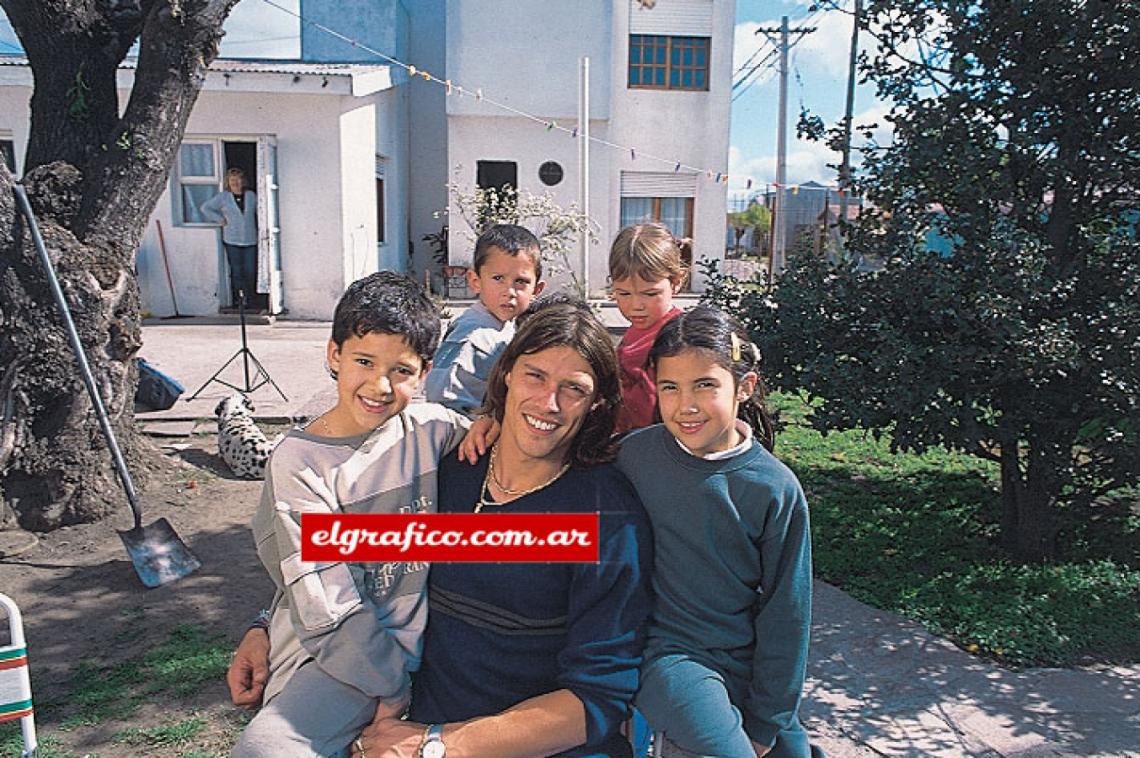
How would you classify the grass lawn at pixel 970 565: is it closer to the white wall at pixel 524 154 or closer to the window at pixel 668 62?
the white wall at pixel 524 154

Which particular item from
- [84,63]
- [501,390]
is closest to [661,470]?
[501,390]

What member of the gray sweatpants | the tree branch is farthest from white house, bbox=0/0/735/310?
the gray sweatpants

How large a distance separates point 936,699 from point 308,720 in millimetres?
2344

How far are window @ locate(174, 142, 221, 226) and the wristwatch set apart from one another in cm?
1180

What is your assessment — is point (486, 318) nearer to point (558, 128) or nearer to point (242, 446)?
point (242, 446)

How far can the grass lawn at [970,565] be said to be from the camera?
3.56 metres

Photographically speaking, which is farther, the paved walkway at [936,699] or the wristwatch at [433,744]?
the paved walkway at [936,699]

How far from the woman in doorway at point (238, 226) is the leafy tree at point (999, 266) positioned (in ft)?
30.9

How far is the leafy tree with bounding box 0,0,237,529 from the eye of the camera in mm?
4461

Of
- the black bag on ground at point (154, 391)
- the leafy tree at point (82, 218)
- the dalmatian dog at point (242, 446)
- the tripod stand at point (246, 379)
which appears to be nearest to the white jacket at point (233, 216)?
the tripod stand at point (246, 379)

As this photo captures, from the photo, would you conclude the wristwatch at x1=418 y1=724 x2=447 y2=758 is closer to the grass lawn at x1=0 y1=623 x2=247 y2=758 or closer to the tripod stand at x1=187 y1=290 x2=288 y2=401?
the grass lawn at x1=0 y1=623 x2=247 y2=758

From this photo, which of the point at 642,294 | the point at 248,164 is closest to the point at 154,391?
→ the point at 642,294

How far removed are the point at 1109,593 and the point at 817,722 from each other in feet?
5.95

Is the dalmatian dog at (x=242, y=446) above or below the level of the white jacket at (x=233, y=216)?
below
